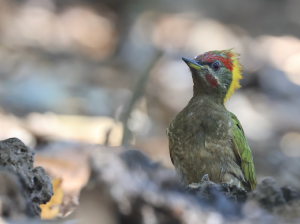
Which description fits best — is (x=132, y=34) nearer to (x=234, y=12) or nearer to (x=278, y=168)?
(x=234, y=12)

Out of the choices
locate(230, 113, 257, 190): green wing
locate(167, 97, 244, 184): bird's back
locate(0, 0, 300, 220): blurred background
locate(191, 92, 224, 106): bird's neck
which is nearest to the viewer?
locate(167, 97, 244, 184): bird's back

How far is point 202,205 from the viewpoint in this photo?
1920 mm

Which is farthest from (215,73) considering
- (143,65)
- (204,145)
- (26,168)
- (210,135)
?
(143,65)

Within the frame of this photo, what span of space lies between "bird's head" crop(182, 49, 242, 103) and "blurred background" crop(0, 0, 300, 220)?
278cm

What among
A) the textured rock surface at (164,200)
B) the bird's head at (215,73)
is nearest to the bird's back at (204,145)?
the bird's head at (215,73)

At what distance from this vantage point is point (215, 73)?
4.23m

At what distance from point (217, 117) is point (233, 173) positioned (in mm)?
549

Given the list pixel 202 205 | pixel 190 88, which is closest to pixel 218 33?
pixel 190 88

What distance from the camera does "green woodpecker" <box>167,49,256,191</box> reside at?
12.6 feet

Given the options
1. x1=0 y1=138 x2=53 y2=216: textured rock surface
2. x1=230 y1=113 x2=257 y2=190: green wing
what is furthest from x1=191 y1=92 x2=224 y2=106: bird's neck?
x1=0 y1=138 x2=53 y2=216: textured rock surface

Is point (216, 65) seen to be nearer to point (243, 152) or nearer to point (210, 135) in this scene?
point (210, 135)

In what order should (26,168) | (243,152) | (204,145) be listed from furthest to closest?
(243,152) → (204,145) → (26,168)

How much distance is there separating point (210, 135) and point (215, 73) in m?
0.71

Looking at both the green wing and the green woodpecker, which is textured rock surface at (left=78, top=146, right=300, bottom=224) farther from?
the green wing
